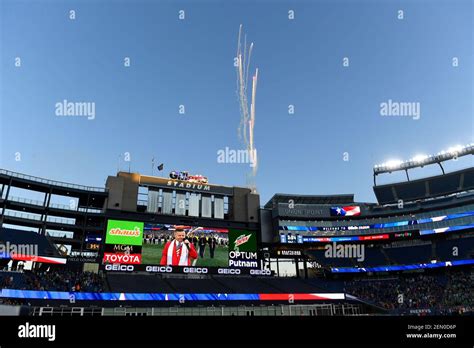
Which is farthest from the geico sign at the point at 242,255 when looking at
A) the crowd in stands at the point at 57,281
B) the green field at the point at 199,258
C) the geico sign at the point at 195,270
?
the crowd in stands at the point at 57,281

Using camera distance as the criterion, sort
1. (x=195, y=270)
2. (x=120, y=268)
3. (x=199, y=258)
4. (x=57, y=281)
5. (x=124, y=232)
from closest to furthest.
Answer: (x=57, y=281) → (x=120, y=268) → (x=124, y=232) → (x=195, y=270) → (x=199, y=258)

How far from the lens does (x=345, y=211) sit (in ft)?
255

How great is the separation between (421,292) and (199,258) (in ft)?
129

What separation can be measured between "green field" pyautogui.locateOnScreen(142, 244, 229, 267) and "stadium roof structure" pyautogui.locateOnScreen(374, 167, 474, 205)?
42.9 meters

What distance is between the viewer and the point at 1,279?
4650 cm

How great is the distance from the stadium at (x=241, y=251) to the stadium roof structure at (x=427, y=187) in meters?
0.23

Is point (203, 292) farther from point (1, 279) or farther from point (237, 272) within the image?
point (1, 279)

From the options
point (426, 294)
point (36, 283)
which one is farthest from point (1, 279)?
point (426, 294)

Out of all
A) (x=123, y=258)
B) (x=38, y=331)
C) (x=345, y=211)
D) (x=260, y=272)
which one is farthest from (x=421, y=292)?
(x=38, y=331)

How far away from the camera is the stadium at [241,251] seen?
163ft

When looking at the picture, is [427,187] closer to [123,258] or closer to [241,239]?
[241,239]

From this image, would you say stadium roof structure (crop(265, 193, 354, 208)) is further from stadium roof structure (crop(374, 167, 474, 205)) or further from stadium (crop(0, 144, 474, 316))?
stadium roof structure (crop(374, 167, 474, 205))

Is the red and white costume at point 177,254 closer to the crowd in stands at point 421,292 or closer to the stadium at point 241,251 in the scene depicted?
the stadium at point 241,251

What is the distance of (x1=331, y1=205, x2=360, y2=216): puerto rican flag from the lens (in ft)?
253
